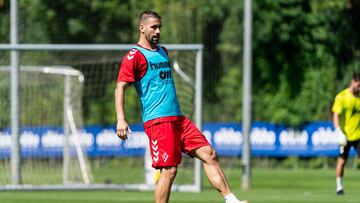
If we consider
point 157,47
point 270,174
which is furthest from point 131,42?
point 157,47

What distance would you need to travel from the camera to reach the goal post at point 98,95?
20.0m

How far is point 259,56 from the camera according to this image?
3369cm

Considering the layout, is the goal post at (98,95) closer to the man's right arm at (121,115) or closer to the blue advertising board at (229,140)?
the blue advertising board at (229,140)

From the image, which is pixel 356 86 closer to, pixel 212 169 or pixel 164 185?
pixel 212 169

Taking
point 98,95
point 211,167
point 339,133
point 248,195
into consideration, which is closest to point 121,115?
point 211,167

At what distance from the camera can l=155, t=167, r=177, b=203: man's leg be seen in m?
11.4

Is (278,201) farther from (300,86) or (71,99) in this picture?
(300,86)

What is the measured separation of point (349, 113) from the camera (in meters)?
19.8

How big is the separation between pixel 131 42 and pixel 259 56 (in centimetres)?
420

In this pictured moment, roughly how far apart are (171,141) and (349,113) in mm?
8866

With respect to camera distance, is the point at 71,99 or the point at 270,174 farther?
the point at 270,174

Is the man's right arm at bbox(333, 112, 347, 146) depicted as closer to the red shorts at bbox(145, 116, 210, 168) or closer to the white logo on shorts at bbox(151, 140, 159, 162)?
the red shorts at bbox(145, 116, 210, 168)

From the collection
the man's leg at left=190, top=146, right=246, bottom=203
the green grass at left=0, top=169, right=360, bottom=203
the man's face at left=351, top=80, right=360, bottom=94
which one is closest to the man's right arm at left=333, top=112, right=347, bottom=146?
the man's face at left=351, top=80, right=360, bottom=94

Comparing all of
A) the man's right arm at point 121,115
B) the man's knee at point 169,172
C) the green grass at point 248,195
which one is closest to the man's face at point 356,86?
the green grass at point 248,195
